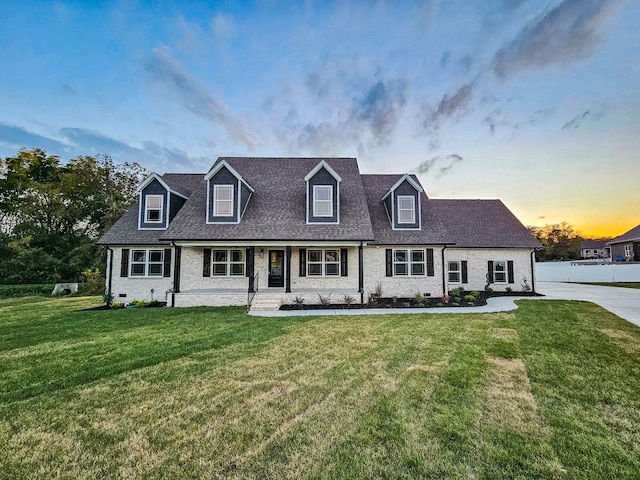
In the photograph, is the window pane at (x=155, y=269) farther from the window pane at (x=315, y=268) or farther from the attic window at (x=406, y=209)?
the attic window at (x=406, y=209)

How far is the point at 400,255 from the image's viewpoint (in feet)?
52.8

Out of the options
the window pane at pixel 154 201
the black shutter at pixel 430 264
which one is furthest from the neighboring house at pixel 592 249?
the window pane at pixel 154 201

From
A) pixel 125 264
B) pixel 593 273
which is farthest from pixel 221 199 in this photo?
pixel 593 273

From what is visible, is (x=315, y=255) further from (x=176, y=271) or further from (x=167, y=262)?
(x=167, y=262)

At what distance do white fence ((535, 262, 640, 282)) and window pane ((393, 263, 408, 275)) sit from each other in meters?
24.1

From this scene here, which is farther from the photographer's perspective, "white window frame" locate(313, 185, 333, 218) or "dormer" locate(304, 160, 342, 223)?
"white window frame" locate(313, 185, 333, 218)

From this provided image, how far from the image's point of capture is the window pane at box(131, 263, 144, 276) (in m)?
15.5

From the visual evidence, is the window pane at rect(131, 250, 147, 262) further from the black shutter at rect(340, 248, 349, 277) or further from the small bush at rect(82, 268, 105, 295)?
the black shutter at rect(340, 248, 349, 277)

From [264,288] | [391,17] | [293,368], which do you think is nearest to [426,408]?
[293,368]

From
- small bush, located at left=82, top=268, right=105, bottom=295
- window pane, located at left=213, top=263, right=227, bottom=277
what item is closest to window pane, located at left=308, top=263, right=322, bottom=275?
window pane, located at left=213, top=263, right=227, bottom=277

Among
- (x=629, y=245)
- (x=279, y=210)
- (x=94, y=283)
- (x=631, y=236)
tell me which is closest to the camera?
(x=279, y=210)

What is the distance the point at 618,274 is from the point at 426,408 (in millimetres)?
35014

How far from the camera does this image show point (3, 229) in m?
27.6

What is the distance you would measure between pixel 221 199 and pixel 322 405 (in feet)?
43.5
